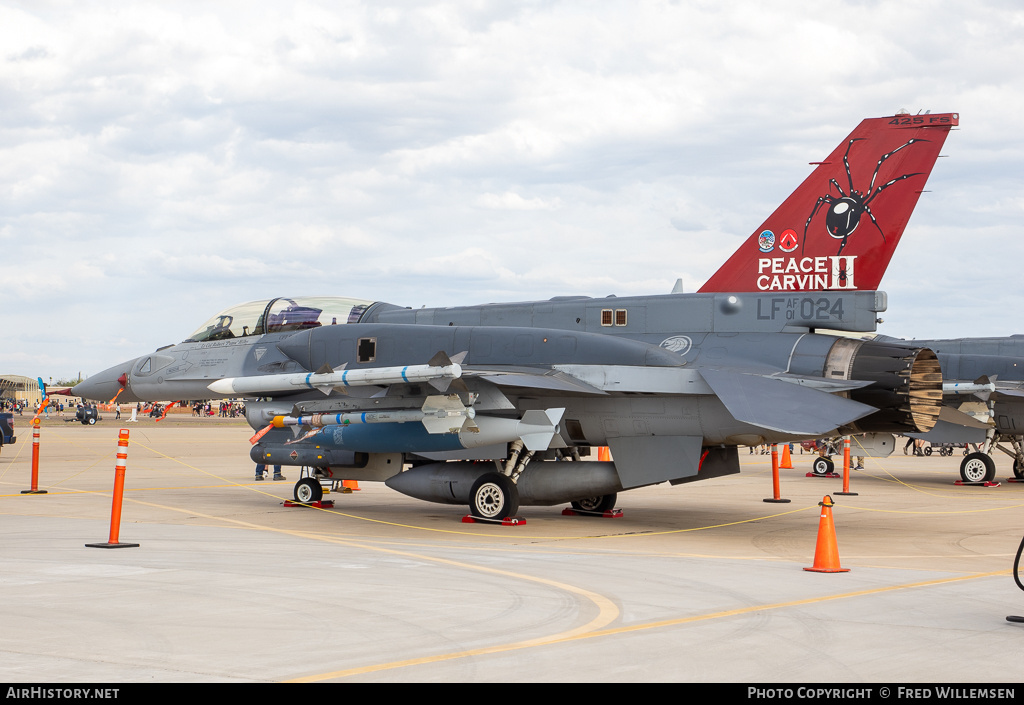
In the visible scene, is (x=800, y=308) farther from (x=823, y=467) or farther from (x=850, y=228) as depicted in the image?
(x=823, y=467)

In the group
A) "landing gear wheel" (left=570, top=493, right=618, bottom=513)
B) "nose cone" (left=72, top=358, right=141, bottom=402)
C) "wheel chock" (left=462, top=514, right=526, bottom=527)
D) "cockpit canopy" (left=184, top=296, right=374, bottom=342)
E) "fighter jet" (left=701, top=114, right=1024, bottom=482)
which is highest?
"fighter jet" (left=701, top=114, right=1024, bottom=482)

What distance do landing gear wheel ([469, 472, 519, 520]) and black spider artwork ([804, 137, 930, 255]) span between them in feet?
18.8

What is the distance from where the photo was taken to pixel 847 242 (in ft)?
46.9

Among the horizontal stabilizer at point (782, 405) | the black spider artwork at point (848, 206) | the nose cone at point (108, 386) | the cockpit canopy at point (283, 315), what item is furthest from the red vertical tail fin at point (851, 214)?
the nose cone at point (108, 386)

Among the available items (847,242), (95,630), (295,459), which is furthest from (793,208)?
(95,630)

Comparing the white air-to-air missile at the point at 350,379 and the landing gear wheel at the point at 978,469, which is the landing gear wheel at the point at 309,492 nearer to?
the white air-to-air missile at the point at 350,379

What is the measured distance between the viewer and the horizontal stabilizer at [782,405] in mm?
11945

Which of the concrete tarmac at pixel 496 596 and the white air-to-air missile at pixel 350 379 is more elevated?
the white air-to-air missile at pixel 350 379

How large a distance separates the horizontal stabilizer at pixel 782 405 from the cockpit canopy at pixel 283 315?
23.1ft

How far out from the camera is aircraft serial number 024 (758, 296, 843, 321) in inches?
556

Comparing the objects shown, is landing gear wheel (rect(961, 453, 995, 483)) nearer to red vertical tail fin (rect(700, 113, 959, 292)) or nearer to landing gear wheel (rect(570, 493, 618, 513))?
red vertical tail fin (rect(700, 113, 959, 292))

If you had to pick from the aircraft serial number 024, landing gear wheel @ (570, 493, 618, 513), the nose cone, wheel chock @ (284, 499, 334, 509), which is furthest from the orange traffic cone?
the nose cone

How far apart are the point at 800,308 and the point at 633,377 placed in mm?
2760
